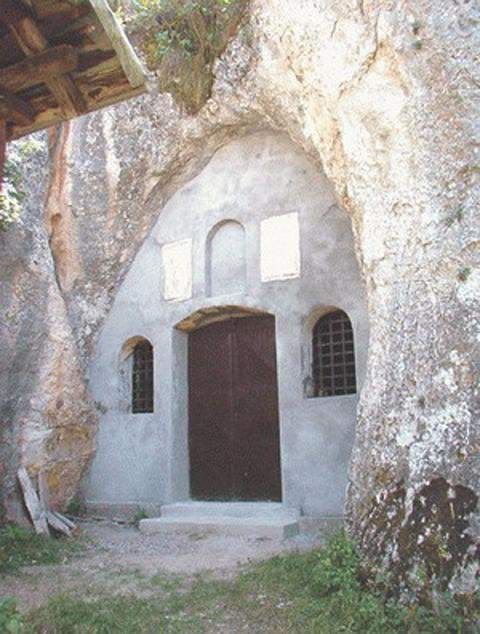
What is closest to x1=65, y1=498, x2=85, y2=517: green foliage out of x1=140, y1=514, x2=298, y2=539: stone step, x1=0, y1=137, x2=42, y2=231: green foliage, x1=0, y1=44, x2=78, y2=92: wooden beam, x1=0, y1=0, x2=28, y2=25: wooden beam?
x1=140, y1=514, x2=298, y2=539: stone step

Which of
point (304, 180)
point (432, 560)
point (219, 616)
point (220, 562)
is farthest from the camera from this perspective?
point (304, 180)

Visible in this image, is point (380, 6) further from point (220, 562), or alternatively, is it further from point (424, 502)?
point (220, 562)

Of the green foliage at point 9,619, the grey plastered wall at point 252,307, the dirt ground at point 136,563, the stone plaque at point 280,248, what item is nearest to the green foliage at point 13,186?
the grey plastered wall at point 252,307

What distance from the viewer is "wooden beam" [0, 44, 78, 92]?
177 inches

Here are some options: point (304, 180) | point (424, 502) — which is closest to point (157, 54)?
point (304, 180)

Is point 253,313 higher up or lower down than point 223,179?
lower down

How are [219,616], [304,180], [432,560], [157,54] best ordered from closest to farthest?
[432,560], [219,616], [304,180], [157,54]

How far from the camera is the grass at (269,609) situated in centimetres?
446

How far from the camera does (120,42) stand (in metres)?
4.44

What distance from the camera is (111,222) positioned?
10930 mm

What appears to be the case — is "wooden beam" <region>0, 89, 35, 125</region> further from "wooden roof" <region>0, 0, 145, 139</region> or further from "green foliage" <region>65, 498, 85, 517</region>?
"green foliage" <region>65, 498, 85, 517</region>

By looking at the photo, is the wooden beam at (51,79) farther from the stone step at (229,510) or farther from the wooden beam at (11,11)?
the stone step at (229,510)

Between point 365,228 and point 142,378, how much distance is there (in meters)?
5.45

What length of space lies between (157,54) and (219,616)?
8502 millimetres
